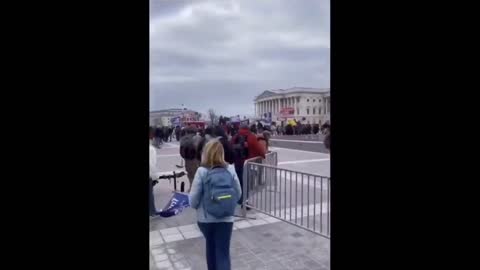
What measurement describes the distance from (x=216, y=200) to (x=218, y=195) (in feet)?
0.15

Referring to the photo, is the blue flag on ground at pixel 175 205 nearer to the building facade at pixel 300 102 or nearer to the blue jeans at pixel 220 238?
the blue jeans at pixel 220 238

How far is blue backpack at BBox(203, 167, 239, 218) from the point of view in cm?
301

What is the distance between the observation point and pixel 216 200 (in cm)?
300

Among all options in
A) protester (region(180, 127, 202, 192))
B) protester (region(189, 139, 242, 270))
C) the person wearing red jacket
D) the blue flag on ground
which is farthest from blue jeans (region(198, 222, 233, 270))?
protester (region(180, 127, 202, 192))

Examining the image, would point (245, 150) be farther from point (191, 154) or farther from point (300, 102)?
point (300, 102)

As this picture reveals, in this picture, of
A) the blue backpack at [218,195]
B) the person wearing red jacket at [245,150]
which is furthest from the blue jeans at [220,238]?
the person wearing red jacket at [245,150]

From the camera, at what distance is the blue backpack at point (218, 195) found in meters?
3.01
